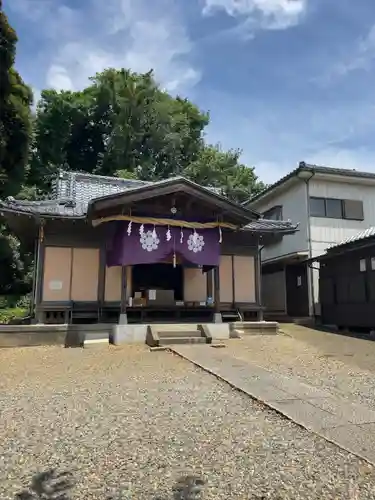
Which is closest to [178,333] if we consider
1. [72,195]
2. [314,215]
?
[72,195]

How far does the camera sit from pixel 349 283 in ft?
44.0

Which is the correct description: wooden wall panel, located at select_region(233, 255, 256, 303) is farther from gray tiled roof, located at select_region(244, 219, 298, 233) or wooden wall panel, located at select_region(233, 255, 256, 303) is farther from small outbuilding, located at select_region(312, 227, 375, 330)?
small outbuilding, located at select_region(312, 227, 375, 330)

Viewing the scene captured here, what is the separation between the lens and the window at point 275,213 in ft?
60.0

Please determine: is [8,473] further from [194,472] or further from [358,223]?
[358,223]

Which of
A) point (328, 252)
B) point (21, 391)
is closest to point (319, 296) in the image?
point (328, 252)

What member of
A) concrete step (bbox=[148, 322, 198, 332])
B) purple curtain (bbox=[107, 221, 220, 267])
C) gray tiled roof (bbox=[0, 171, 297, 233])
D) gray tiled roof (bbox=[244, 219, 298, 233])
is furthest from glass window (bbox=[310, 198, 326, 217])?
concrete step (bbox=[148, 322, 198, 332])

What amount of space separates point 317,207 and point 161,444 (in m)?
14.3

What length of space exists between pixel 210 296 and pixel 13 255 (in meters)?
12.3

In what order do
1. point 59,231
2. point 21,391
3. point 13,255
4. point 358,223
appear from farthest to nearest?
point 13,255, point 358,223, point 59,231, point 21,391

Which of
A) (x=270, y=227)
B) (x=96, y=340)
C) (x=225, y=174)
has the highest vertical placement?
(x=225, y=174)

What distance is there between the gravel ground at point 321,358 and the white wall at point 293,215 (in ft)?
16.1

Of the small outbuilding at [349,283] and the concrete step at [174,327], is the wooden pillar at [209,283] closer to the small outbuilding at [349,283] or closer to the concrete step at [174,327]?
the concrete step at [174,327]

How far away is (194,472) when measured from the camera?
3.11m

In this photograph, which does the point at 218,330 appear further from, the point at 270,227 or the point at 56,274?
the point at 56,274
